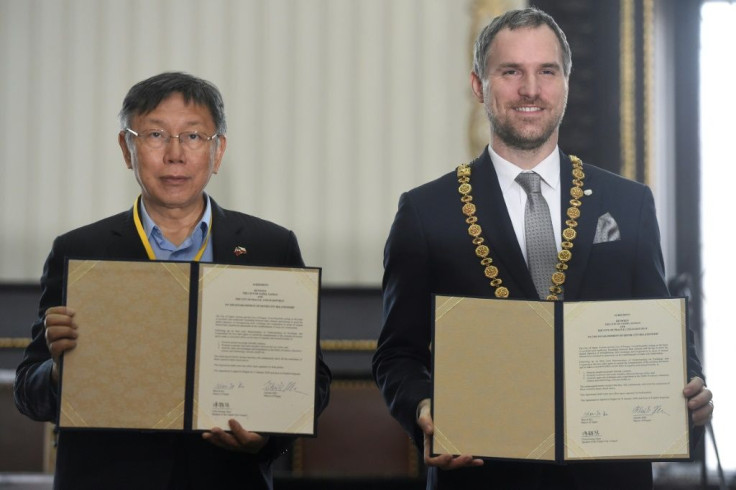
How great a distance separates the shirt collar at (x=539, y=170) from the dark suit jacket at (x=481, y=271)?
2 centimetres

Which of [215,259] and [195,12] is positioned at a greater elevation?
[195,12]

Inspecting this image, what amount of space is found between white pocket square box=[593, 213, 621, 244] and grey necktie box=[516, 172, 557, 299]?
0.09 meters

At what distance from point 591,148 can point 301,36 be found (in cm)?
148

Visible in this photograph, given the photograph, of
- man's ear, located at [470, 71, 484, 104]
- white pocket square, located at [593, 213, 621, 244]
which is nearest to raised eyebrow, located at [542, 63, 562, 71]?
man's ear, located at [470, 71, 484, 104]

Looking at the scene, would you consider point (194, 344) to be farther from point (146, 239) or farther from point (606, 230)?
point (606, 230)

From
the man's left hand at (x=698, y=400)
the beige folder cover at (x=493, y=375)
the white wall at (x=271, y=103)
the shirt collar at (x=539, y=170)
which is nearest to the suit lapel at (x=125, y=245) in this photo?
Result: the beige folder cover at (x=493, y=375)

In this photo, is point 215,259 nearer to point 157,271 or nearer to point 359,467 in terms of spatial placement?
point 157,271

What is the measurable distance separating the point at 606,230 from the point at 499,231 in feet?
0.72

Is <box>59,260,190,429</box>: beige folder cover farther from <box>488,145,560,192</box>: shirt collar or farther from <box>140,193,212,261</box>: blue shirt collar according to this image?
<box>488,145,560,192</box>: shirt collar

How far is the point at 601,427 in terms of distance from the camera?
2045 mm

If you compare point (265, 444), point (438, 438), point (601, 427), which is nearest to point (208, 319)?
point (265, 444)

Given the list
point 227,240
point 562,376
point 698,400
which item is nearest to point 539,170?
point 562,376

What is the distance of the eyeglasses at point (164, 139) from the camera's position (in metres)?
2.30

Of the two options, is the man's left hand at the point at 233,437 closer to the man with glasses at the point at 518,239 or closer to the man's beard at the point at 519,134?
the man with glasses at the point at 518,239
